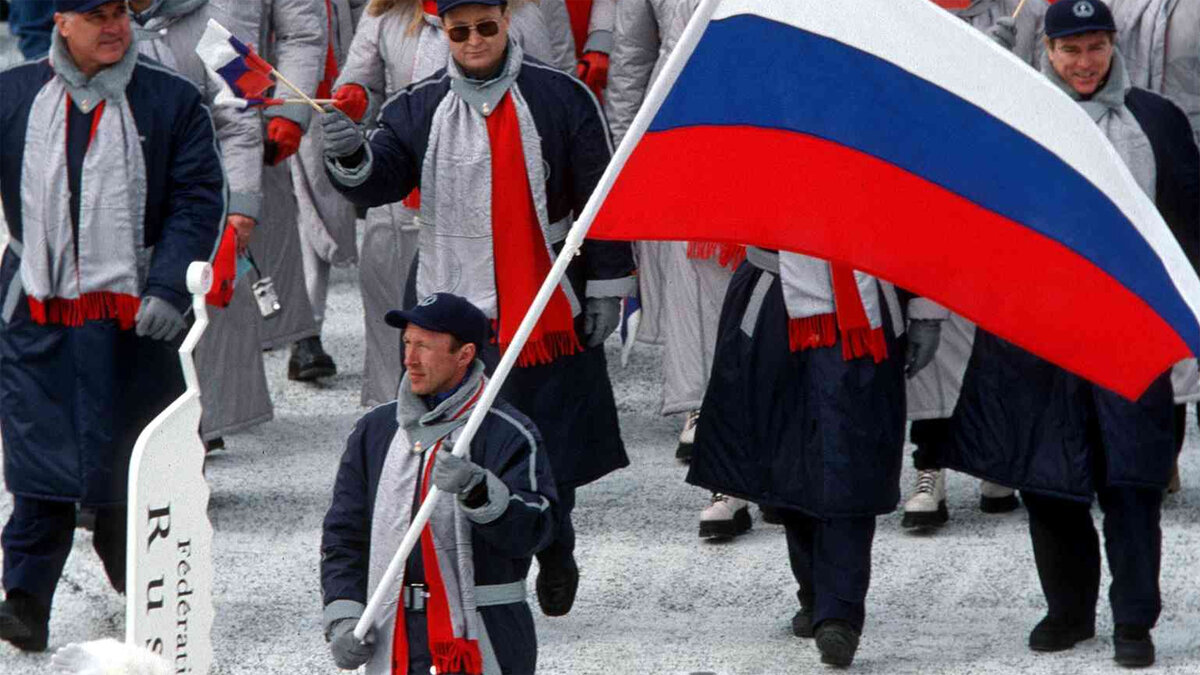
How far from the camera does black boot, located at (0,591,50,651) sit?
344 inches

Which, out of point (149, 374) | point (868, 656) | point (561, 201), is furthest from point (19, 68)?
point (868, 656)

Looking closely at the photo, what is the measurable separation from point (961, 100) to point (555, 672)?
285cm

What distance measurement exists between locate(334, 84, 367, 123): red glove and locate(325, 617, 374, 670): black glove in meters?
2.79

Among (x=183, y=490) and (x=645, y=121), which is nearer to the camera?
(x=645, y=121)

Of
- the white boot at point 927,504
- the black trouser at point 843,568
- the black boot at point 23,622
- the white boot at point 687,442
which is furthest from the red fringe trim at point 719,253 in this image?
the black boot at point 23,622

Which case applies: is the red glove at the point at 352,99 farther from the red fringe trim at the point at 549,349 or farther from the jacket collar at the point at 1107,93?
the jacket collar at the point at 1107,93

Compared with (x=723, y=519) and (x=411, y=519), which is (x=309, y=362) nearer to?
(x=723, y=519)

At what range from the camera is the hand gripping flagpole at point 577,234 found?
629cm

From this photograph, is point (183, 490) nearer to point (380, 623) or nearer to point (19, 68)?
point (380, 623)

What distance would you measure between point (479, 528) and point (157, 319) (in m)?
2.18

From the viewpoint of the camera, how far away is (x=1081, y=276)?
→ 6621 mm

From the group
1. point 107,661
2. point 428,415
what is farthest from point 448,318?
point 107,661

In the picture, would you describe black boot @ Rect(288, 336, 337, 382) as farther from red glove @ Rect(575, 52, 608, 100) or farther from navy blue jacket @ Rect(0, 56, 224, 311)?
navy blue jacket @ Rect(0, 56, 224, 311)

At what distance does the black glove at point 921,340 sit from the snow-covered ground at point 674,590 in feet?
3.17
